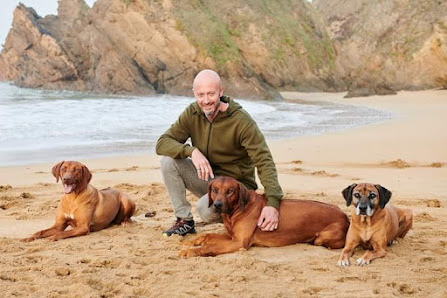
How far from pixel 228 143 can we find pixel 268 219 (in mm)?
893

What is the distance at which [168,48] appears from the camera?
3722 cm

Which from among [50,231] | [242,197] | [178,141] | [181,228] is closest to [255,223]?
[242,197]

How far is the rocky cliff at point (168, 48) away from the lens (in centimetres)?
3622

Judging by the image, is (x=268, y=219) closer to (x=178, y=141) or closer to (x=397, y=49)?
(x=178, y=141)

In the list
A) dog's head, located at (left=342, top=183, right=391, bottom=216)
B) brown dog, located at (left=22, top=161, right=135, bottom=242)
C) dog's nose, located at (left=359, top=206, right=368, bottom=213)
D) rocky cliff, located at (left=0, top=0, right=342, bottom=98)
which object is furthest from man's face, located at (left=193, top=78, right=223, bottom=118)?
rocky cliff, located at (left=0, top=0, right=342, bottom=98)

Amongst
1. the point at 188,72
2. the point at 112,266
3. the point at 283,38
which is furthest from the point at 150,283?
the point at 283,38

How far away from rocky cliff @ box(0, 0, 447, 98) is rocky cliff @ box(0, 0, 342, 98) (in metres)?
0.07

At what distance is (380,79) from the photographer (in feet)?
121

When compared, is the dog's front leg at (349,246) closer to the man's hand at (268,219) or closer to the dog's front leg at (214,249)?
the man's hand at (268,219)

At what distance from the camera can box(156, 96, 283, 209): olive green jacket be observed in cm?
510

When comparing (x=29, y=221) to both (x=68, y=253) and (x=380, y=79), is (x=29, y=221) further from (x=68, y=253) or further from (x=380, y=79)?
(x=380, y=79)

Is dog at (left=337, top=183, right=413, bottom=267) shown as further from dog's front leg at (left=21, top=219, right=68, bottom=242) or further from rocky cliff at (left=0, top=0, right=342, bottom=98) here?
rocky cliff at (left=0, top=0, right=342, bottom=98)

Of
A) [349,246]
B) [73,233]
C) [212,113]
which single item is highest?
[212,113]

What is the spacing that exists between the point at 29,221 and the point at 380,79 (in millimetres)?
33670
